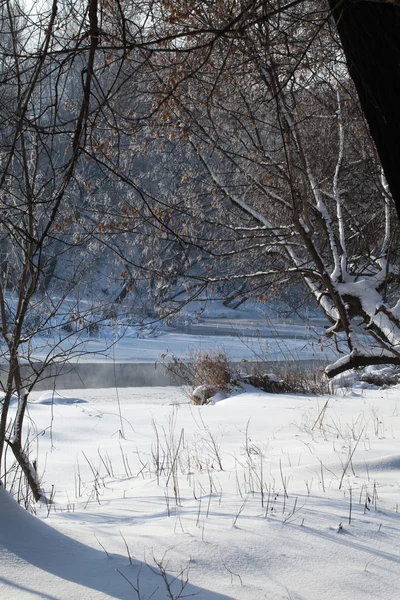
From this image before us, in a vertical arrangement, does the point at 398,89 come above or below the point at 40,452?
above

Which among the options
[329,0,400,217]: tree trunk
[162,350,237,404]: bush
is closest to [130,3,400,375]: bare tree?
[329,0,400,217]: tree trunk

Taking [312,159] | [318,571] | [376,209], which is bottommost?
[318,571]

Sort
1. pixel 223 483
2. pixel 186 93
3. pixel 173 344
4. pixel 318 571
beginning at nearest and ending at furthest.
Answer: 1. pixel 318 571
2. pixel 223 483
3. pixel 186 93
4. pixel 173 344

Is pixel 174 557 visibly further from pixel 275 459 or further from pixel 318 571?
pixel 275 459

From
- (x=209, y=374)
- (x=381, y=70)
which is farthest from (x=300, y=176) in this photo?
(x=209, y=374)

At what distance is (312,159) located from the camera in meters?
6.64

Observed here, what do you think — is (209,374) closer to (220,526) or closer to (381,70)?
(220,526)

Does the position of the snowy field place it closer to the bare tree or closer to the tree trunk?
the bare tree

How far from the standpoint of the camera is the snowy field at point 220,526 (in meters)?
2.56

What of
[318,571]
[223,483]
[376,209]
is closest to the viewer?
[318,571]

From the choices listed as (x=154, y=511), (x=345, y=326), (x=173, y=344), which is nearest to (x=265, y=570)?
(x=154, y=511)

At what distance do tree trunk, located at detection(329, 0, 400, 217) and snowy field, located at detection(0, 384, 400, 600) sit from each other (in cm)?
156

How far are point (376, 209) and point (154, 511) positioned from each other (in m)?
4.04

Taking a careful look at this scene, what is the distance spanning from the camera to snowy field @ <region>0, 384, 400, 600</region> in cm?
256
